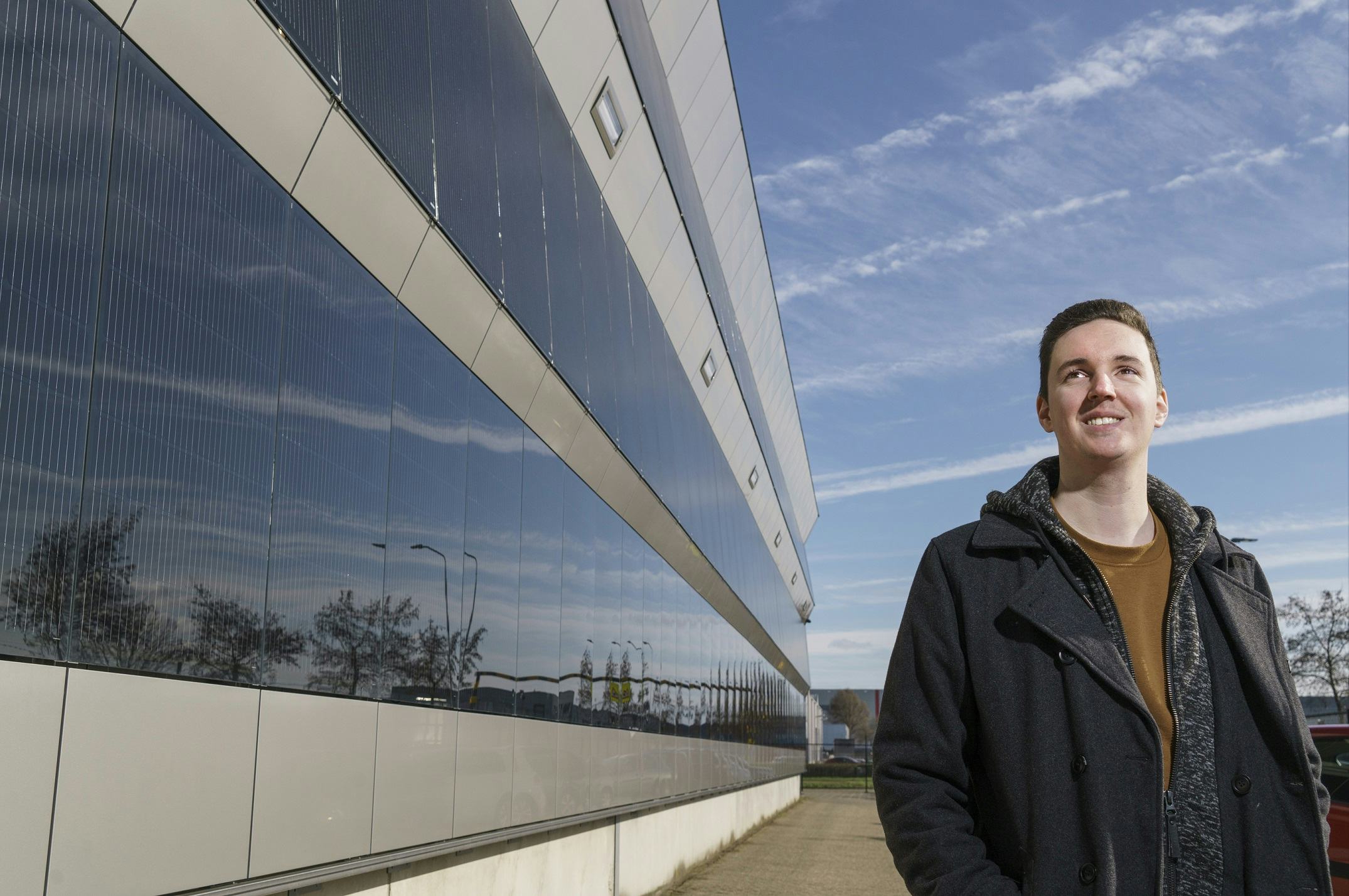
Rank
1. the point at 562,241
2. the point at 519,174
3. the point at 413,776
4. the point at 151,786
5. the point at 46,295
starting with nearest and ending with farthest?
the point at 46,295 → the point at 151,786 → the point at 413,776 → the point at 519,174 → the point at 562,241

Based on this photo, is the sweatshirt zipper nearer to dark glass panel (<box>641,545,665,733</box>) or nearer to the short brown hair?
the short brown hair

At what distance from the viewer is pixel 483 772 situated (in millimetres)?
7836

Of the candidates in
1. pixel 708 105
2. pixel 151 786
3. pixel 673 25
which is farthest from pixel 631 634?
pixel 151 786

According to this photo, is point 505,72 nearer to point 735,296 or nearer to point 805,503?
point 735,296

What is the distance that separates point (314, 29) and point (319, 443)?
175 centimetres

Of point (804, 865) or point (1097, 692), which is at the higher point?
point (1097, 692)

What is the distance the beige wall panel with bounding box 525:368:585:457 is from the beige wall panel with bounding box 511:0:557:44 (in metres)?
2.48

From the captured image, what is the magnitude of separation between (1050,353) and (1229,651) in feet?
2.35

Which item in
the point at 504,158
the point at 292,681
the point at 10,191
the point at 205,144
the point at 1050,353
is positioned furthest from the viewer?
the point at 504,158

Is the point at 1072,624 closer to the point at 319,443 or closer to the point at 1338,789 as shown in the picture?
the point at 319,443

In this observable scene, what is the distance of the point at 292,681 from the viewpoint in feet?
17.2

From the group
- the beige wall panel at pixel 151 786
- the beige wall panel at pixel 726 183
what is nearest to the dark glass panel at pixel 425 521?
the beige wall panel at pixel 151 786

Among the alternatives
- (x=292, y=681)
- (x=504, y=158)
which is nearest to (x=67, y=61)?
(x=292, y=681)

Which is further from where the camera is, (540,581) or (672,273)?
(672,273)
